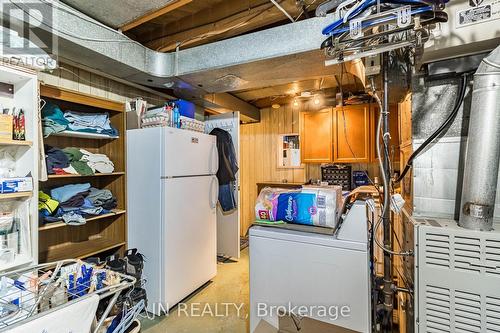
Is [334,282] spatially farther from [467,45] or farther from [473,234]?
[467,45]

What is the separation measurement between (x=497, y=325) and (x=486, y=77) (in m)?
1.04

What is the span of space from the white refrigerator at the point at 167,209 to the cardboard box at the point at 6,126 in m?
0.97

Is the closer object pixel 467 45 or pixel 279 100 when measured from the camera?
pixel 467 45

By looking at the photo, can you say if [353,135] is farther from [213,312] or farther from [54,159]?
[54,159]

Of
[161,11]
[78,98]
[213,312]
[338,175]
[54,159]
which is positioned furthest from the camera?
[338,175]

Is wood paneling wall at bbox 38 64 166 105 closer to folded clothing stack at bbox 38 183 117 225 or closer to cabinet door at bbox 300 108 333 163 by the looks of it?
folded clothing stack at bbox 38 183 117 225

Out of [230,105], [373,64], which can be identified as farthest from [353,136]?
[373,64]

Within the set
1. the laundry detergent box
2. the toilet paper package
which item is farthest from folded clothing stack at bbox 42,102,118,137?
the toilet paper package

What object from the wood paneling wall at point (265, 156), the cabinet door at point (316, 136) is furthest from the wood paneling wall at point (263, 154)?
the cabinet door at point (316, 136)

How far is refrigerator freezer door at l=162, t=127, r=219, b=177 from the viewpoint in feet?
7.63

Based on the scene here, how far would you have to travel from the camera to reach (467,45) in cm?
120

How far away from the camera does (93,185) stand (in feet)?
8.76

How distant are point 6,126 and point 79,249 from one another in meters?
1.29

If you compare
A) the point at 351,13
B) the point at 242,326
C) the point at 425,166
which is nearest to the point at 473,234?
the point at 425,166
